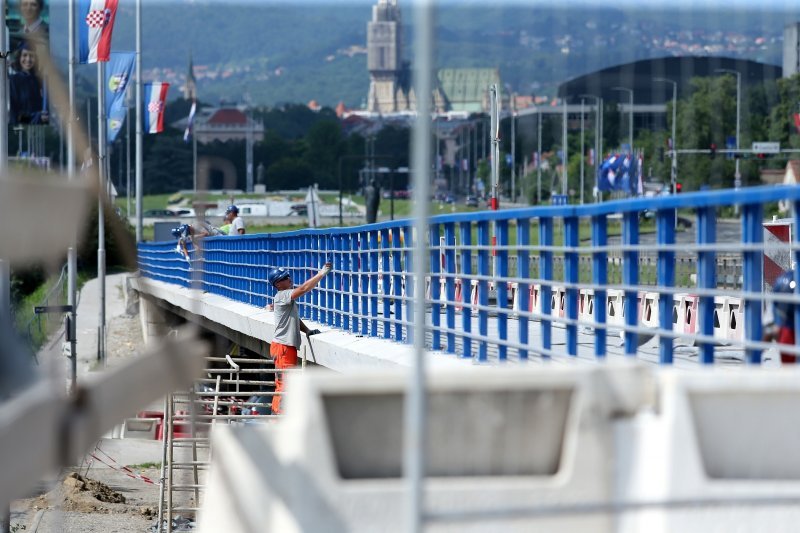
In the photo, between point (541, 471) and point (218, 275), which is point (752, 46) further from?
point (541, 471)

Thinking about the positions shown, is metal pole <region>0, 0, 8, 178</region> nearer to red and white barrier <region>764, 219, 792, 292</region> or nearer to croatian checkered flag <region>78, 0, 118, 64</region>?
red and white barrier <region>764, 219, 792, 292</region>

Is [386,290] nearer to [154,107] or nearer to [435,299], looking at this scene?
[435,299]

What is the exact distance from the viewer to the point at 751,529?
5133 millimetres

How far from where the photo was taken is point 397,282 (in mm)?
16125

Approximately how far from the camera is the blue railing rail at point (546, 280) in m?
7.65

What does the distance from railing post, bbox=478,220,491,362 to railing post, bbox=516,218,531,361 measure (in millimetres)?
610

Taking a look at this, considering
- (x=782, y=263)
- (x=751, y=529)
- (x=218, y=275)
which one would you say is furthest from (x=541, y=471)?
(x=218, y=275)

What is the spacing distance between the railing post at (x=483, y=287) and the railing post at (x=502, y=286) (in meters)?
0.14

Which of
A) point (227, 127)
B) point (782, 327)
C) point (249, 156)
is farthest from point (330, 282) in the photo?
point (227, 127)

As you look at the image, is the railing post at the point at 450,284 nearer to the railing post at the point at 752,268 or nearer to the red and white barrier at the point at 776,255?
the red and white barrier at the point at 776,255

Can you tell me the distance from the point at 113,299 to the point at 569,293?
56528 mm

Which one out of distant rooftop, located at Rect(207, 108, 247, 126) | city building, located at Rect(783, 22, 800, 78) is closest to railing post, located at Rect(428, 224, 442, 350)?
city building, located at Rect(783, 22, 800, 78)

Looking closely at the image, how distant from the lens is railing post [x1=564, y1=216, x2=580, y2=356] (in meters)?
9.76

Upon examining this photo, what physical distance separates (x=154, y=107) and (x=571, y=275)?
3887 centimetres
